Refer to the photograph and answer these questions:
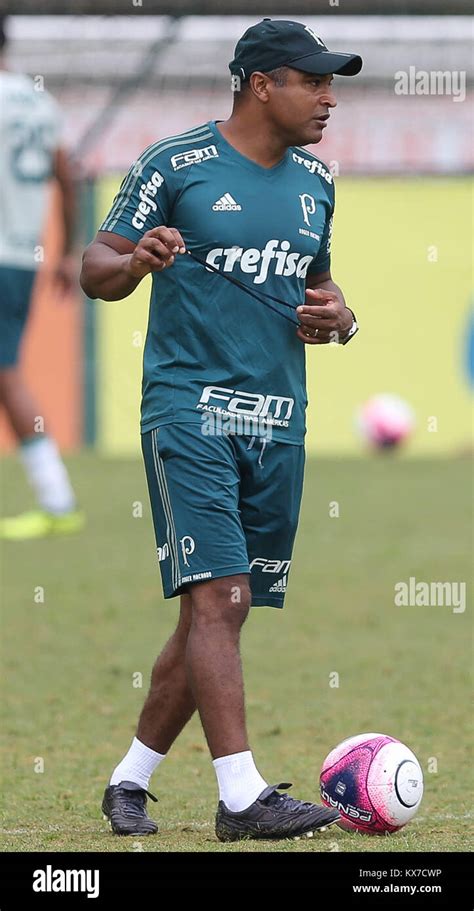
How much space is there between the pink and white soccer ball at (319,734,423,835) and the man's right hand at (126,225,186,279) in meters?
1.52

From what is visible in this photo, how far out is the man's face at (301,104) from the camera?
15.8ft

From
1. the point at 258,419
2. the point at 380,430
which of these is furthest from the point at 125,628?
the point at 380,430

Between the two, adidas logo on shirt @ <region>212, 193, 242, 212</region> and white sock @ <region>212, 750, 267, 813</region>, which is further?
adidas logo on shirt @ <region>212, 193, 242, 212</region>

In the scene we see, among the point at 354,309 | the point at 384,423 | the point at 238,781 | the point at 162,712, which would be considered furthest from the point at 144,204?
the point at 354,309

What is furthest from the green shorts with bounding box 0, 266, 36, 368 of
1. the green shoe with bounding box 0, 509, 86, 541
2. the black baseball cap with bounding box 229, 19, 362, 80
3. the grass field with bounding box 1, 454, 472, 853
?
the black baseball cap with bounding box 229, 19, 362, 80

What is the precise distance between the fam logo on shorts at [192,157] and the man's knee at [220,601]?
3.70ft

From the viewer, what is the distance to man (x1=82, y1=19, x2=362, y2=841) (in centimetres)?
462

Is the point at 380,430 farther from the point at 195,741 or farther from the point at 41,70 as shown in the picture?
the point at 195,741

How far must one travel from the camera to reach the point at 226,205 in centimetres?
476

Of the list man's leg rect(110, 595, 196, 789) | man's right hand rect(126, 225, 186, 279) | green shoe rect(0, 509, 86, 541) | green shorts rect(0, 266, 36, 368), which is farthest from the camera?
green shoe rect(0, 509, 86, 541)

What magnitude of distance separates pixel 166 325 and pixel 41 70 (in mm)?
15110

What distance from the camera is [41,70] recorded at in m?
19.2

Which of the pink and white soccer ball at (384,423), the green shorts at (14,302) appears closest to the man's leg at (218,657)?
the green shorts at (14,302)
